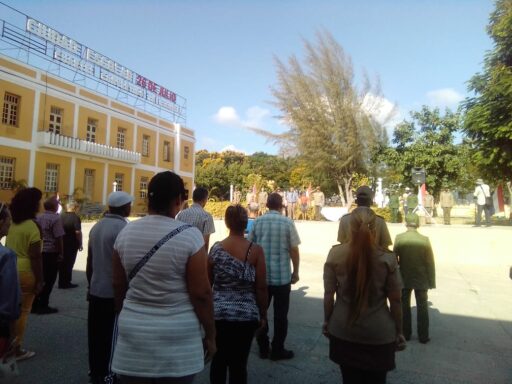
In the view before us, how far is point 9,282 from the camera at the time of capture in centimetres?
224

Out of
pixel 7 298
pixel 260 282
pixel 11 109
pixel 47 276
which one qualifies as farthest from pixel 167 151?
→ pixel 7 298

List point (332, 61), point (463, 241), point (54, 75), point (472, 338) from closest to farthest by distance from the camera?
point (472, 338)
point (463, 241)
point (54, 75)
point (332, 61)

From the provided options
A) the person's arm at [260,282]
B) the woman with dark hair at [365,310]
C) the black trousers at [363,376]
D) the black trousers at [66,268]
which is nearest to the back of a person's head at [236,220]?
the person's arm at [260,282]

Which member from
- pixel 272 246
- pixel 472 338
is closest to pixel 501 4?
pixel 472 338

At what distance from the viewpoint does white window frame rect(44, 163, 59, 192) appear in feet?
85.4

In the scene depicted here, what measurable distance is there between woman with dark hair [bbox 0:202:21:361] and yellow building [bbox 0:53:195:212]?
2260 centimetres

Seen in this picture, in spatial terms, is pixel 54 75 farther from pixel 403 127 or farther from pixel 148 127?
pixel 403 127

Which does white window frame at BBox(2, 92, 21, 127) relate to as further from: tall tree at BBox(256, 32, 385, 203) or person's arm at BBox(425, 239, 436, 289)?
person's arm at BBox(425, 239, 436, 289)

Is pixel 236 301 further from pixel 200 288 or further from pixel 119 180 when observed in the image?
pixel 119 180

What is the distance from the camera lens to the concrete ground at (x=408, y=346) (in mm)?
3789

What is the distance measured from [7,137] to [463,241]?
954 inches

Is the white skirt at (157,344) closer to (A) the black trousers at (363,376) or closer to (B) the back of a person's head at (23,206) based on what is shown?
(A) the black trousers at (363,376)

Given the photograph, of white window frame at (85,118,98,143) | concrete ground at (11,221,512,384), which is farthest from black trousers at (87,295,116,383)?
white window frame at (85,118,98,143)

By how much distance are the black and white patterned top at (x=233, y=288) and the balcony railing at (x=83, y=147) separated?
84.9ft
